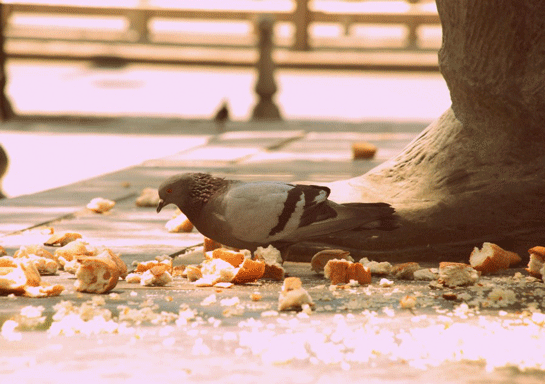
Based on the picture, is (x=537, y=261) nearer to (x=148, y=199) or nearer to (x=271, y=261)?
(x=271, y=261)

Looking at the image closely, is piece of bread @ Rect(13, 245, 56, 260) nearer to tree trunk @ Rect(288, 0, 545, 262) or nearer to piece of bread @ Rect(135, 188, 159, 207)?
tree trunk @ Rect(288, 0, 545, 262)

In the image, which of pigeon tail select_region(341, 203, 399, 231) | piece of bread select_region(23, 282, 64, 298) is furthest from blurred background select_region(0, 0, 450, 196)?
piece of bread select_region(23, 282, 64, 298)

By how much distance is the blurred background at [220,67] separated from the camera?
12766mm

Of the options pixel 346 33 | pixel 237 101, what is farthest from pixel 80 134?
pixel 346 33

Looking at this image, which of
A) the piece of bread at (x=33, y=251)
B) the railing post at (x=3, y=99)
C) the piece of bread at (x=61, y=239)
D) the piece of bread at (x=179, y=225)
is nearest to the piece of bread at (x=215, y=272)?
the piece of bread at (x=33, y=251)

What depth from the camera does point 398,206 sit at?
4301mm

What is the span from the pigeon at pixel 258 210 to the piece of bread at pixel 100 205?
1.37 metres

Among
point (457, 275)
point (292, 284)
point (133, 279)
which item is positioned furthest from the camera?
point (133, 279)

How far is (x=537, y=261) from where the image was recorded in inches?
153

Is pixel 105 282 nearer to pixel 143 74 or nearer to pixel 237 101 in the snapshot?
pixel 237 101

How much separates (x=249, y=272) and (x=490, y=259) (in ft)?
2.84

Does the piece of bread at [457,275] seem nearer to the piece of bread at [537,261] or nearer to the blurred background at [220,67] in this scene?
the piece of bread at [537,261]

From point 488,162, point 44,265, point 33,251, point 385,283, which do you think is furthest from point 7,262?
point 488,162

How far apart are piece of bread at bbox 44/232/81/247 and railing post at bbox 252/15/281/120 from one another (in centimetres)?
710
